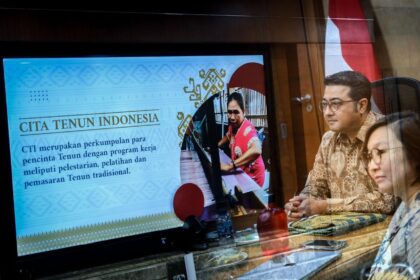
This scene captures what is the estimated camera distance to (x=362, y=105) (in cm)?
200

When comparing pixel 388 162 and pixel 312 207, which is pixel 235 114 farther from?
pixel 388 162

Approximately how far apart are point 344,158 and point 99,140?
2.96 feet

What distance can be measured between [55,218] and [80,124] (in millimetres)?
337

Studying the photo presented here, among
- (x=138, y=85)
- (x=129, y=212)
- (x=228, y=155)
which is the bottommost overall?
(x=129, y=212)

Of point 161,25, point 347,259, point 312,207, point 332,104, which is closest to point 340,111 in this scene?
point 332,104

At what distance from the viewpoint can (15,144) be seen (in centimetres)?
180

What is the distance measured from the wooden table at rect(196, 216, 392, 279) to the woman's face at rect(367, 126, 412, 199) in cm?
13

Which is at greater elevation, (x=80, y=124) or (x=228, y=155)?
(x=80, y=124)

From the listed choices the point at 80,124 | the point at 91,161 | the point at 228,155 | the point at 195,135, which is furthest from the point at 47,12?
the point at 228,155

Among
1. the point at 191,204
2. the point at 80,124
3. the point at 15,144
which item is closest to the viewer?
the point at 15,144

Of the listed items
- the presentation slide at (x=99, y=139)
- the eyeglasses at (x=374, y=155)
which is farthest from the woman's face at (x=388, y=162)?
the presentation slide at (x=99, y=139)

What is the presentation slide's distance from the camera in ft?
5.98

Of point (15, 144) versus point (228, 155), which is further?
point (228, 155)

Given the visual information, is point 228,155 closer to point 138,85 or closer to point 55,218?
point 138,85
